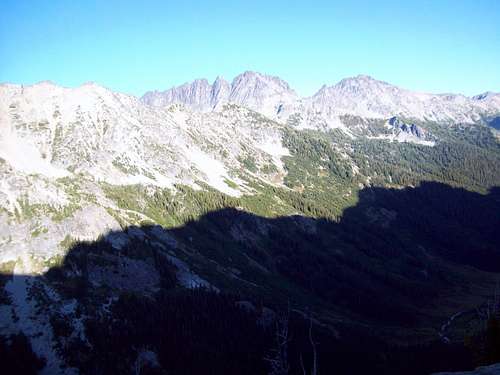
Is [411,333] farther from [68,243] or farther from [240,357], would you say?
[68,243]

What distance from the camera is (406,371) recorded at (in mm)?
132750

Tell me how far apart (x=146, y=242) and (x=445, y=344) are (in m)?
114

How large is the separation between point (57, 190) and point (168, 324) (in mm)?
71745

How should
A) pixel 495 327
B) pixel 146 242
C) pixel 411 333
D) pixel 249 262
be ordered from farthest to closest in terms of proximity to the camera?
pixel 249 262, pixel 411 333, pixel 146 242, pixel 495 327

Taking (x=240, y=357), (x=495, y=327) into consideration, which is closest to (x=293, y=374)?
(x=240, y=357)

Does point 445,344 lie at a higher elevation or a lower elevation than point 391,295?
lower

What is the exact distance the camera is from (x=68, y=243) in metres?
130

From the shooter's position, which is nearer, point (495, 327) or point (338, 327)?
point (495, 327)

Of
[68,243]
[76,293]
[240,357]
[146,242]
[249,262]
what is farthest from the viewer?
[249,262]

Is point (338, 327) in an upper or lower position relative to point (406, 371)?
upper

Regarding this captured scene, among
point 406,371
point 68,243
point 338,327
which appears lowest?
point 406,371

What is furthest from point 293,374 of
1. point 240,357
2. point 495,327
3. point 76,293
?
point 495,327

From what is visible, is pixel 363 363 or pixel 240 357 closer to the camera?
pixel 240 357

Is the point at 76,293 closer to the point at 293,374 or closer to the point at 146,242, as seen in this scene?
the point at 146,242
